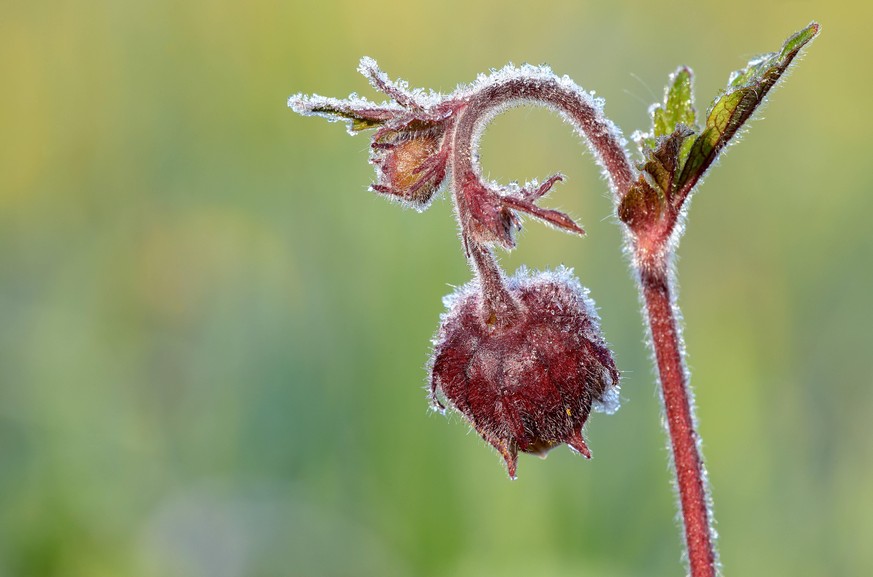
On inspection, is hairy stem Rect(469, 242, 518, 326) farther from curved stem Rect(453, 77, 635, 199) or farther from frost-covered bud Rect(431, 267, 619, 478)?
curved stem Rect(453, 77, 635, 199)

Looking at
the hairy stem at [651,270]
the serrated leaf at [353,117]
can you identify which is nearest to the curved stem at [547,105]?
the hairy stem at [651,270]

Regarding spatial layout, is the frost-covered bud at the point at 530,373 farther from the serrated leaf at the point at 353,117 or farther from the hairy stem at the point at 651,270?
the serrated leaf at the point at 353,117

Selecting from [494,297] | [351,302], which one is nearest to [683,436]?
[494,297]

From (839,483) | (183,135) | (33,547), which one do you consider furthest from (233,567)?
(183,135)

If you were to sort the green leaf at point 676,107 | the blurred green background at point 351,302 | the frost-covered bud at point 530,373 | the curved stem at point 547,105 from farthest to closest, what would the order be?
the blurred green background at point 351,302
the green leaf at point 676,107
the frost-covered bud at point 530,373
the curved stem at point 547,105

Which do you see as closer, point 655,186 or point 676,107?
point 655,186

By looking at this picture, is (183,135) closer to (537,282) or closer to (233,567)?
(233,567)

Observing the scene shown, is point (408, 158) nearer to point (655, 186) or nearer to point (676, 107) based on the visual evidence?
point (655, 186)
